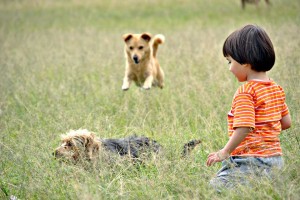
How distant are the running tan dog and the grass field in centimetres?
20

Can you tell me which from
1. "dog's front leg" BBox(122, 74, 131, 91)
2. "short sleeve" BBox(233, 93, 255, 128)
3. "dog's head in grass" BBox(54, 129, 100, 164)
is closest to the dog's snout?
"dog's front leg" BBox(122, 74, 131, 91)

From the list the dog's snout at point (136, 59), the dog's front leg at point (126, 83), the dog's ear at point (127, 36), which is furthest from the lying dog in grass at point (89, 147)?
the dog's ear at point (127, 36)

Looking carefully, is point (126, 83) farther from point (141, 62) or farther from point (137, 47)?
point (137, 47)

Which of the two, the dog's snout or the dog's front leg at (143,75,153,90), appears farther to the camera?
the dog's snout

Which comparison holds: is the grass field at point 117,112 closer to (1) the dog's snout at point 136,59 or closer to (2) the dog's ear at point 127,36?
(1) the dog's snout at point 136,59

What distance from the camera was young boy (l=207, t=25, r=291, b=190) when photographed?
10.1ft

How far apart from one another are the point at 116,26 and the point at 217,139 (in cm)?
1440

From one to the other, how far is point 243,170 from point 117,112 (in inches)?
111

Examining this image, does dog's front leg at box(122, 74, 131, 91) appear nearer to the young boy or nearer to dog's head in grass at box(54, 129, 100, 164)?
dog's head in grass at box(54, 129, 100, 164)

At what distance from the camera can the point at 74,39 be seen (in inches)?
551

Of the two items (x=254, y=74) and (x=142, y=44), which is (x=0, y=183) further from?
(x=142, y=44)

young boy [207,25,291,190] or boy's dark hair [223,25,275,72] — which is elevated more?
boy's dark hair [223,25,275,72]

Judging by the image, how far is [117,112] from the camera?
580cm

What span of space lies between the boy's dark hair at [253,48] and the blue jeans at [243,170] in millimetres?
590
